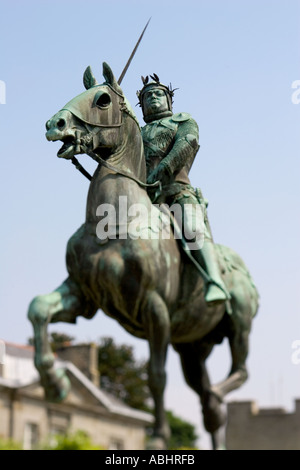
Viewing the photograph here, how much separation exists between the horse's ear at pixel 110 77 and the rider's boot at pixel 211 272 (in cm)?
199

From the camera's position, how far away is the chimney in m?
48.6

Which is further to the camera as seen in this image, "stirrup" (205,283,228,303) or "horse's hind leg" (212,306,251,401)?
"horse's hind leg" (212,306,251,401)

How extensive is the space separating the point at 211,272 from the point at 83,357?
3990 cm

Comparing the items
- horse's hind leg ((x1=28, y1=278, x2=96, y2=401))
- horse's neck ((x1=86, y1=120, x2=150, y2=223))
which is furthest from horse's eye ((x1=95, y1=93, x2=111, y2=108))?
horse's hind leg ((x1=28, y1=278, x2=96, y2=401))

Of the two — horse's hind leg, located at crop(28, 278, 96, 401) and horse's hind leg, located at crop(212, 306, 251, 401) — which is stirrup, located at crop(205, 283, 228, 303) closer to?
horse's hind leg, located at crop(212, 306, 251, 401)

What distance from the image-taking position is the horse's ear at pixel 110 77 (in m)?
9.68

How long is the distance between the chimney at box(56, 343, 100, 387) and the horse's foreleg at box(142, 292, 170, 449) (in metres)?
39.7

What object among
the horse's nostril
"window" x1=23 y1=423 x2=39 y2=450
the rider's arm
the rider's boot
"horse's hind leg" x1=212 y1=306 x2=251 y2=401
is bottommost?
"horse's hind leg" x1=212 y1=306 x2=251 y2=401

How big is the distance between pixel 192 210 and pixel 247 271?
4.24 ft

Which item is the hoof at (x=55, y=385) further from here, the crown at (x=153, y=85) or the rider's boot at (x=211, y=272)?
the crown at (x=153, y=85)

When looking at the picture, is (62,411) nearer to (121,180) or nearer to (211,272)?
(211,272)

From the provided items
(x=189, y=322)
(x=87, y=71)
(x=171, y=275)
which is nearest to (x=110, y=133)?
(x=87, y=71)

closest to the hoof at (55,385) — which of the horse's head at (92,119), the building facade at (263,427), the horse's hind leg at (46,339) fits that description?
the horse's hind leg at (46,339)

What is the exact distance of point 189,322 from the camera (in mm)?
9969
